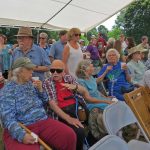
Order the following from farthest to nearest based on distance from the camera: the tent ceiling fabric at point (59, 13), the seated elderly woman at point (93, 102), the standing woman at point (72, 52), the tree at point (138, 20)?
the tree at point (138, 20)
the tent ceiling fabric at point (59, 13)
the standing woman at point (72, 52)
the seated elderly woman at point (93, 102)

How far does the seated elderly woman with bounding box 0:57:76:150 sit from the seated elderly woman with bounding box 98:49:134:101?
1831 millimetres

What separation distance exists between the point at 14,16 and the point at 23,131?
5871 millimetres

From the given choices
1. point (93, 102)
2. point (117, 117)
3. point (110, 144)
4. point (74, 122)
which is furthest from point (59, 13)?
point (110, 144)

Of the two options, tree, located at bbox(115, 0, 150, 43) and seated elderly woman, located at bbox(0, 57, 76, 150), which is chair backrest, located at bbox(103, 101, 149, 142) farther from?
tree, located at bbox(115, 0, 150, 43)

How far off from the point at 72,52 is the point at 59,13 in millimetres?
4101

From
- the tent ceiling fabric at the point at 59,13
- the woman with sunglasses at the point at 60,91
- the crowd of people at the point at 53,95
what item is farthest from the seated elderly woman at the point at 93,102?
the tent ceiling fabric at the point at 59,13

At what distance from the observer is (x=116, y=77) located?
5.03 metres

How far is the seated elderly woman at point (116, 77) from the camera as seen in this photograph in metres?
4.89

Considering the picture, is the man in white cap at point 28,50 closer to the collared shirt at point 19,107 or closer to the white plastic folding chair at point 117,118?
the collared shirt at point 19,107

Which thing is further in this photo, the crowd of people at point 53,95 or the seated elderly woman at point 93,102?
the seated elderly woman at point 93,102

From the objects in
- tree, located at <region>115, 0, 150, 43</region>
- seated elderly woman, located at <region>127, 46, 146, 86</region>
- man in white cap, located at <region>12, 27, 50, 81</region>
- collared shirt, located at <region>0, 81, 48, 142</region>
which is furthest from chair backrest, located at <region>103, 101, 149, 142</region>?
tree, located at <region>115, 0, 150, 43</region>

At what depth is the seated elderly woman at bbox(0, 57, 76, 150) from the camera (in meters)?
2.87

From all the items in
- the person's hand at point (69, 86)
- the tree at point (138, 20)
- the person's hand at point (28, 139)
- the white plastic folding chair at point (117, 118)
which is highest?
the tree at point (138, 20)

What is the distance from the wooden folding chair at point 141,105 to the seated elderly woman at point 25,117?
658 mm
